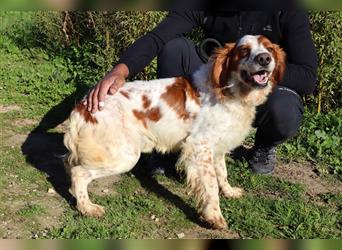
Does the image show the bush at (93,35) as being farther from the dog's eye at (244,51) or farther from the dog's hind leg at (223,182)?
the dog's eye at (244,51)

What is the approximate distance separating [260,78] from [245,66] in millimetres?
142

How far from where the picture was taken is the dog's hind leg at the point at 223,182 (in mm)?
4516

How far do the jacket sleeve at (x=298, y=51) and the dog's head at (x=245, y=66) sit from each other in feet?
1.27

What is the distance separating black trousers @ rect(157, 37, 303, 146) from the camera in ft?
15.0

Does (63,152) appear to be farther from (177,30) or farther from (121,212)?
(177,30)

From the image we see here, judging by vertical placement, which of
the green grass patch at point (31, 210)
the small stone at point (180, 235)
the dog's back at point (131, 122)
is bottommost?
the green grass patch at point (31, 210)

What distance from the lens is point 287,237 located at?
3939 millimetres

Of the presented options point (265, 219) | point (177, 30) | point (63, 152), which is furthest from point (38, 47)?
point (265, 219)

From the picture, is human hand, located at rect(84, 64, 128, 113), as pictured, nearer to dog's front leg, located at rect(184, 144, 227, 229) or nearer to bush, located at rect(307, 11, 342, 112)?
dog's front leg, located at rect(184, 144, 227, 229)

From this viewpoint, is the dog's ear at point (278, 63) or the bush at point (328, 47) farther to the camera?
the bush at point (328, 47)

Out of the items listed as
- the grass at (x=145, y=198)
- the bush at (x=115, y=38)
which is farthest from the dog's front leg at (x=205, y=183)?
the bush at (x=115, y=38)

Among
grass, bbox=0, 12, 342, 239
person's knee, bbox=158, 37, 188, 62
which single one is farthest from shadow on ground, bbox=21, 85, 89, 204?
person's knee, bbox=158, 37, 188, 62

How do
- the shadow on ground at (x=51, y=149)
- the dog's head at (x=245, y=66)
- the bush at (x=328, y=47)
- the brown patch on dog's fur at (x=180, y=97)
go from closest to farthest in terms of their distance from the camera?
the dog's head at (x=245, y=66), the brown patch on dog's fur at (x=180, y=97), the shadow on ground at (x=51, y=149), the bush at (x=328, y=47)

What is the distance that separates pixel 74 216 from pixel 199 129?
1169 mm
